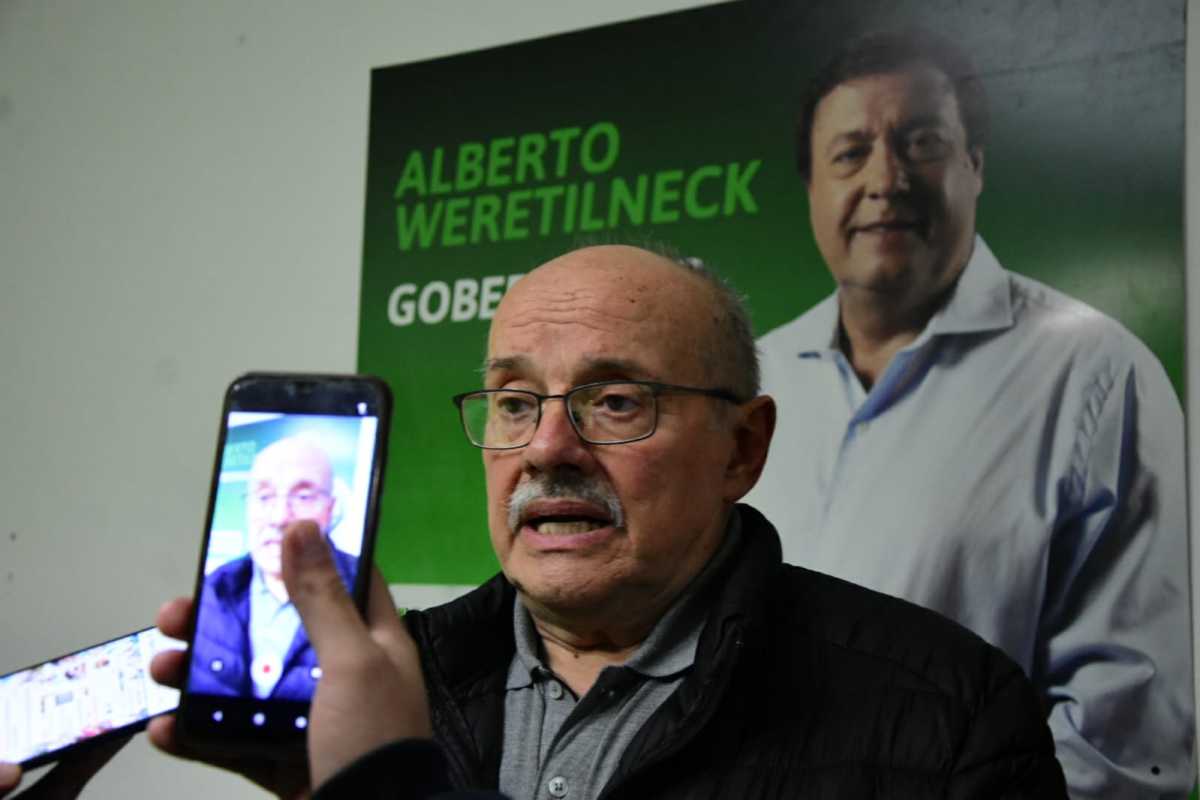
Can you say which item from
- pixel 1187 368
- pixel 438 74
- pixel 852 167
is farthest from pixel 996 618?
pixel 438 74

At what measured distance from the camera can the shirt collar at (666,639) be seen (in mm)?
1144

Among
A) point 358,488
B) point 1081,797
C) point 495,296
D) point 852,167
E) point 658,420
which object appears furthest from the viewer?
point 495,296

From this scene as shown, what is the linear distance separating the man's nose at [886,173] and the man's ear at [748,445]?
43 cm

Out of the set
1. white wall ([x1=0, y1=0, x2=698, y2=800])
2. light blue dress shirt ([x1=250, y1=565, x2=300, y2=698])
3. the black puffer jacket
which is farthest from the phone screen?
white wall ([x1=0, y1=0, x2=698, y2=800])

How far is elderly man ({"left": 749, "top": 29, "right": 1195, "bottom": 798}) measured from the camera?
1.42m

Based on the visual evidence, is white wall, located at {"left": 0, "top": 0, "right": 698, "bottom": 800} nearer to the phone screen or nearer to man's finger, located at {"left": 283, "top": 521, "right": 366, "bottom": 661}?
the phone screen

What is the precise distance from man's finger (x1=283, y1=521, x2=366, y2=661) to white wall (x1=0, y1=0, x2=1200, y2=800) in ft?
4.99

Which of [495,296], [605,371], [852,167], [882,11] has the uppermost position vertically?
[882,11]

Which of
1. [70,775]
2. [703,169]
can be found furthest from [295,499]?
[703,169]

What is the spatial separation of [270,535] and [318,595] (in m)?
0.14

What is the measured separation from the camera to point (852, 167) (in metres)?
1.62

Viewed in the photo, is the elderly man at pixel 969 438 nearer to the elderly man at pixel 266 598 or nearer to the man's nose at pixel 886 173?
the man's nose at pixel 886 173

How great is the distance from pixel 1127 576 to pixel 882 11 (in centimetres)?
84

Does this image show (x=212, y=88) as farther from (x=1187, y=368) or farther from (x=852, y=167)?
(x=1187, y=368)
